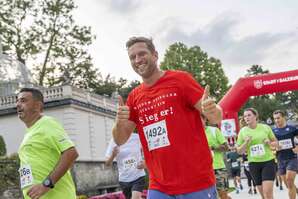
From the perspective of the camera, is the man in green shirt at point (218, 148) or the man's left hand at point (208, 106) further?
the man in green shirt at point (218, 148)

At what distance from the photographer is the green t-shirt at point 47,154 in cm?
466

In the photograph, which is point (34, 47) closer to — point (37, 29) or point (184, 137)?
point (37, 29)

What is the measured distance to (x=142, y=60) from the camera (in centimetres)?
444

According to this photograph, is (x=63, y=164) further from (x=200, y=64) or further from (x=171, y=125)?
(x=200, y=64)

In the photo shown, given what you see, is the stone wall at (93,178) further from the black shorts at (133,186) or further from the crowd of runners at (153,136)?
the crowd of runners at (153,136)

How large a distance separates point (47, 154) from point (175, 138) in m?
1.18

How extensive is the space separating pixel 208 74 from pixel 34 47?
63.3 feet

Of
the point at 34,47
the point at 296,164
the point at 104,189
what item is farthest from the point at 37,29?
the point at 296,164

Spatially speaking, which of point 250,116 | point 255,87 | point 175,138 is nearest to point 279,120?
point 250,116

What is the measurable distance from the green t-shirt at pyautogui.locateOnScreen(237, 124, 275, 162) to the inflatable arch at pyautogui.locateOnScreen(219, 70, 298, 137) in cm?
1142

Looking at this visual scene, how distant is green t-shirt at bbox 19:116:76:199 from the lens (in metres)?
4.66

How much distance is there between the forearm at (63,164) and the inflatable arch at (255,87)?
55.8 ft

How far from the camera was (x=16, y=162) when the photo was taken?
1970 centimetres

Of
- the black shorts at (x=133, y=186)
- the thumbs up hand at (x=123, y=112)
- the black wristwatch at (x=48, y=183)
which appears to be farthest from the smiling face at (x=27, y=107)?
the black shorts at (x=133, y=186)
